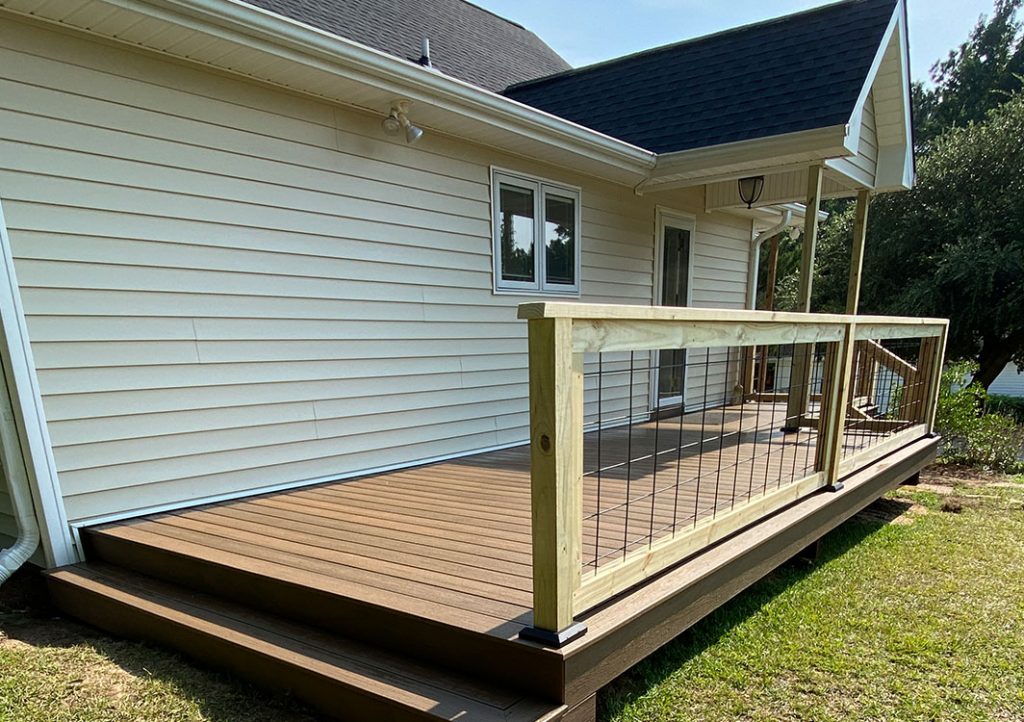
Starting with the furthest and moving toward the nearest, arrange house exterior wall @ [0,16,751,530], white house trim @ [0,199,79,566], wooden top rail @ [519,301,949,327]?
1. house exterior wall @ [0,16,751,530]
2. white house trim @ [0,199,79,566]
3. wooden top rail @ [519,301,949,327]

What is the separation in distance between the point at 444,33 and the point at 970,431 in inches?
292

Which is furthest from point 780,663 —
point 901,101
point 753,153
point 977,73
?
point 977,73

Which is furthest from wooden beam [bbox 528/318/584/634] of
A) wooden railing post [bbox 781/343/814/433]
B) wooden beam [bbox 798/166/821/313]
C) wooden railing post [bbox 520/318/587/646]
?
wooden beam [bbox 798/166/821/313]

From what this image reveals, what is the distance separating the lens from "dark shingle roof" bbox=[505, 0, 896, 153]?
4.48 meters

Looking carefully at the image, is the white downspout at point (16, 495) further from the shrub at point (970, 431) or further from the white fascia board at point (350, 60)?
the shrub at point (970, 431)

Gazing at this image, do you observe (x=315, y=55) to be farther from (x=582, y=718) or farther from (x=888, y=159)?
(x=888, y=159)

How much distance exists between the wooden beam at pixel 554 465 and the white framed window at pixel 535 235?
9.75 feet

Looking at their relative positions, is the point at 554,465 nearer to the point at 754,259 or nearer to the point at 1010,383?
the point at 754,259

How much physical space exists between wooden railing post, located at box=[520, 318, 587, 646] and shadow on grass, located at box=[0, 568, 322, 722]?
3.05 feet

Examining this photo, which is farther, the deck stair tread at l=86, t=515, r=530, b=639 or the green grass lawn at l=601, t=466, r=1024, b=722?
the green grass lawn at l=601, t=466, r=1024, b=722

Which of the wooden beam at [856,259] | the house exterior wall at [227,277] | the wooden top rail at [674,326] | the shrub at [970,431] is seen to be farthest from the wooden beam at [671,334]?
the shrub at [970,431]

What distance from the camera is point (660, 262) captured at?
20.0 feet

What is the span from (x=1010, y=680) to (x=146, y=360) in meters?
4.20

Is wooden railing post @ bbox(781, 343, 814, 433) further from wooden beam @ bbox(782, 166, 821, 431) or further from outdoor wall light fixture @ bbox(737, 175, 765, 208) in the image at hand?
outdoor wall light fixture @ bbox(737, 175, 765, 208)
